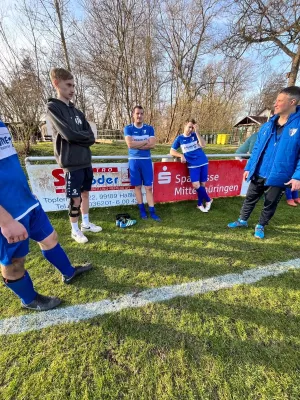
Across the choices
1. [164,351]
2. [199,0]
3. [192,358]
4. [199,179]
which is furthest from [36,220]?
[199,0]

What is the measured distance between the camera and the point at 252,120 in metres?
30.9

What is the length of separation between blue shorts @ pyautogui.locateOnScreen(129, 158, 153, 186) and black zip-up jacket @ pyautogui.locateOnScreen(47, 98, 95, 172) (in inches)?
39.7

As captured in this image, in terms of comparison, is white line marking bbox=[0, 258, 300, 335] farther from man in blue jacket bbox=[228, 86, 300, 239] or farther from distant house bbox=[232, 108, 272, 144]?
distant house bbox=[232, 108, 272, 144]

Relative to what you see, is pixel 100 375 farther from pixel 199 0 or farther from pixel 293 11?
pixel 199 0

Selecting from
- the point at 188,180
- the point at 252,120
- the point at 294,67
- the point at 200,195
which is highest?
the point at 294,67

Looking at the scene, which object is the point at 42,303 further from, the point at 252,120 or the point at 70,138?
the point at 252,120

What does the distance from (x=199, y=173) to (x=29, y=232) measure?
3342 mm

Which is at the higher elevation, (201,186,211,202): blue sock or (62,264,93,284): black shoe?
(201,186,211,202): blue sock

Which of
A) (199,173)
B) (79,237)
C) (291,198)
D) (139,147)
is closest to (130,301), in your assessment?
(79,237)

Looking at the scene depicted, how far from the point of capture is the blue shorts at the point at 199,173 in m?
4.22

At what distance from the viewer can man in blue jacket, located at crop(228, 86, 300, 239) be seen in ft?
Result: 8.83

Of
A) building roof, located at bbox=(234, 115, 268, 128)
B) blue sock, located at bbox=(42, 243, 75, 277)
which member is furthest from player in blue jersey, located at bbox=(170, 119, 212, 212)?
building roof, located at bbox=(234, 115, 268, 128)

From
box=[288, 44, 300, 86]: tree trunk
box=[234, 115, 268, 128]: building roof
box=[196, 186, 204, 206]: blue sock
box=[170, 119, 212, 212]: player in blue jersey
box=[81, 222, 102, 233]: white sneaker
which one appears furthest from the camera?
box=[234, 115, 268, 128]: building roof

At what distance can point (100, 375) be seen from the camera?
145 centimetres
